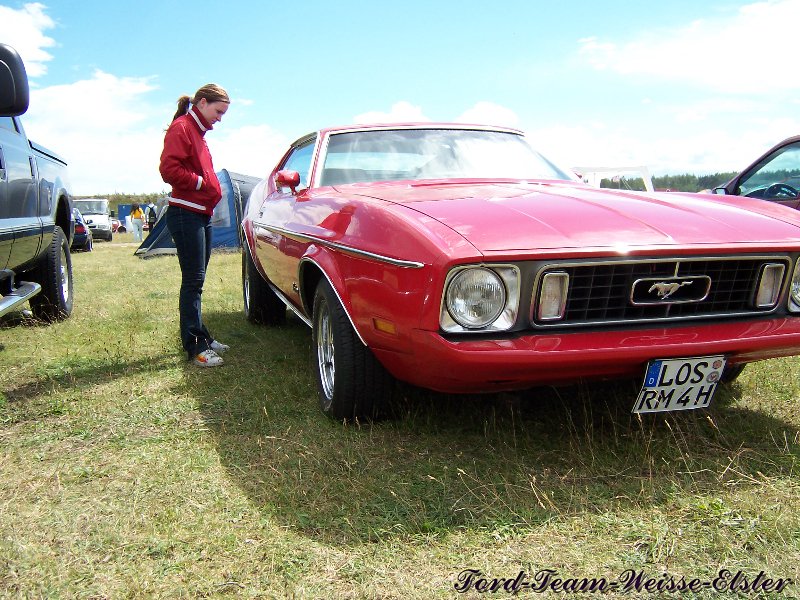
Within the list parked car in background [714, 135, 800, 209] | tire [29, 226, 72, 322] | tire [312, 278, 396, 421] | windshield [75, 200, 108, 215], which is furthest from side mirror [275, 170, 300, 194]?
windshield [75, 200, 108, 215]

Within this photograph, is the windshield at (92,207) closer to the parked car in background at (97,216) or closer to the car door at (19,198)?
the parked car in background at (97,216)

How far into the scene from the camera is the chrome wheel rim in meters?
3.12

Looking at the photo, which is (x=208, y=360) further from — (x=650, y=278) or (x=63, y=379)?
(x=650, y=278)

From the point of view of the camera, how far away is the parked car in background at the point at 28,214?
2619 mm

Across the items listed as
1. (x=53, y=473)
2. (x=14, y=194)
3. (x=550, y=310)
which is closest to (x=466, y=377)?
(x=550, y=310)

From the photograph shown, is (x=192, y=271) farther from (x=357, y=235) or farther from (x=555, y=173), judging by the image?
(x=555, y=173)

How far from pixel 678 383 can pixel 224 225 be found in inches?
528

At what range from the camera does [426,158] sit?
3701 millimetres

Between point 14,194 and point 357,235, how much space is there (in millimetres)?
2850

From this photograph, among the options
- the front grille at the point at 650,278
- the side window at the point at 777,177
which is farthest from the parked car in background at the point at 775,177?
the front grille at the point at 650,278

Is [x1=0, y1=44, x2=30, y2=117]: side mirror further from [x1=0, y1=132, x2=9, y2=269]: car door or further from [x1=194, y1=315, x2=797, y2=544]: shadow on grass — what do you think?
[x1=0, y1=132, x2=9, y2=269]: car door

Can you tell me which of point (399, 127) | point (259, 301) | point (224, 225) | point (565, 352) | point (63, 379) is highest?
point (399, 127)

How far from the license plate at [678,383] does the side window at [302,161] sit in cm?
213

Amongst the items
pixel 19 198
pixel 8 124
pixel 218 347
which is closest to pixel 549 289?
pixel 218 347
